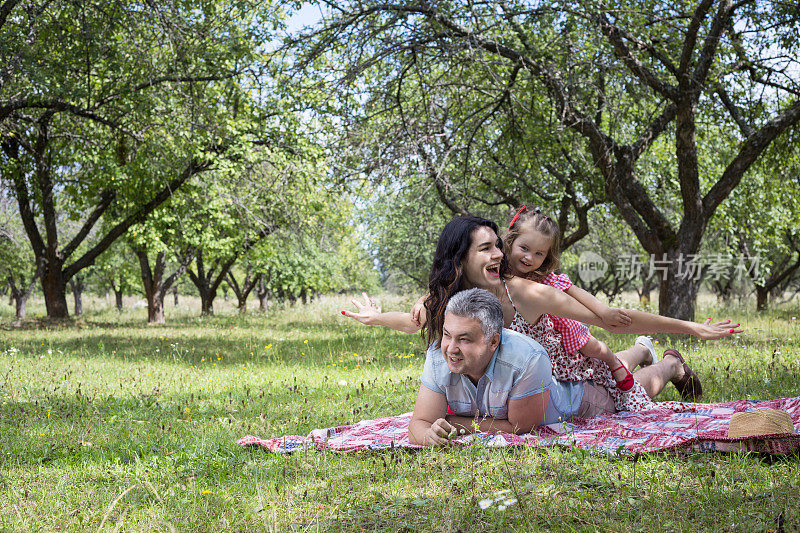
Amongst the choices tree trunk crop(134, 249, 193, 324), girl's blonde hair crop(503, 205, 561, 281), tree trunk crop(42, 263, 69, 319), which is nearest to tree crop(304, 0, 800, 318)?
girl's blonde hair crop(503, 205, 561, 281)

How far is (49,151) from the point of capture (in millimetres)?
17719

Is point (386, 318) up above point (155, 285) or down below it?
below

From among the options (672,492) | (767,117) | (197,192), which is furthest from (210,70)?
(672,492)

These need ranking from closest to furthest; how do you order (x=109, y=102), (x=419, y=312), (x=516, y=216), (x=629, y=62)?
1. (x=419, y=312)
2. (x=516, y=216)
3. (x=629, y=62)
4. (x=109, y=102)

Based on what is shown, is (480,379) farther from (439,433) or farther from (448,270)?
(448,270)

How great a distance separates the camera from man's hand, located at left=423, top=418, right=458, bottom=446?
402cm

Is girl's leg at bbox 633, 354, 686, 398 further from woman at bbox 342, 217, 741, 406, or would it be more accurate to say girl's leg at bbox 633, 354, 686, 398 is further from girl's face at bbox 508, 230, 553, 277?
girl's face at bbox 508, 230, 553, 277

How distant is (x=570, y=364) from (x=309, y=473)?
2.13 metres

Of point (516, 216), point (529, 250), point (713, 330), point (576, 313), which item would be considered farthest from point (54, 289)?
point (713, 330)

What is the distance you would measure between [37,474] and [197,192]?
15.4 metres

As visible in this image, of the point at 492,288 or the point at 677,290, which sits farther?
the point at 677,290

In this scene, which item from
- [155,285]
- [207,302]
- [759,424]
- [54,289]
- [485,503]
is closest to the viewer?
[485,503]

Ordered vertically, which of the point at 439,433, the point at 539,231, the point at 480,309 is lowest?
the point at 439,433

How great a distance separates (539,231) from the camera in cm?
487
